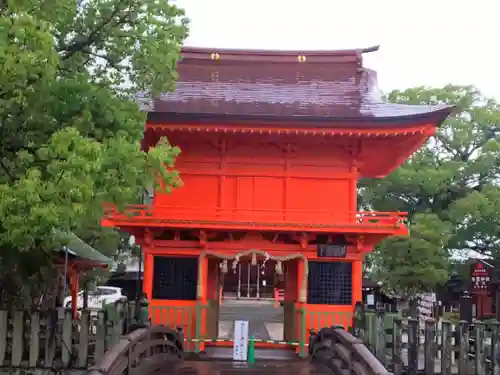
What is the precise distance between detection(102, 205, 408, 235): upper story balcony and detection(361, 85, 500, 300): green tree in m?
15.5

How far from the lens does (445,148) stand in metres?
35.1

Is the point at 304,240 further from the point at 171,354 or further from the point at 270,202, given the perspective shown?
the point at 171,354

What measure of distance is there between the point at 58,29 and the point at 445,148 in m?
29.4

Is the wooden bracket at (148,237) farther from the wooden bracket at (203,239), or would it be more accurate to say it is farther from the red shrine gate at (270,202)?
the wooden bracket at (203,239)

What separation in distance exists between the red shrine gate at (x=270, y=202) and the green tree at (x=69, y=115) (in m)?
4.49

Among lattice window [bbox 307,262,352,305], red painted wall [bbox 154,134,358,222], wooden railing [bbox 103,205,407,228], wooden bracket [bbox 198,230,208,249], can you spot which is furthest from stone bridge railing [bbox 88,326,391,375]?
red painted wall [bbox 154,134,358,222]

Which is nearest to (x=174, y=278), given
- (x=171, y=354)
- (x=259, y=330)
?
(x=171, y=354)

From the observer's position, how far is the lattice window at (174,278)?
1585 cm

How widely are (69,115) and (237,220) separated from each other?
22.3 feet

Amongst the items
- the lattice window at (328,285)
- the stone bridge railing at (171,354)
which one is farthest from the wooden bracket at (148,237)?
the lattice window at (328,285)

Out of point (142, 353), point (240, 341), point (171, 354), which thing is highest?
point (142, 353)

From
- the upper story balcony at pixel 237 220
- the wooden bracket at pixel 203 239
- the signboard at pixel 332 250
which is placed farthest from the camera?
the signboard at pixel 332 250

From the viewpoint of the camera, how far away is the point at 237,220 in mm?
15328

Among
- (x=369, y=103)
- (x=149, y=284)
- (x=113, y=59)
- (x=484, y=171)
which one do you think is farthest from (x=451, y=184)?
(x=113, y=59)
